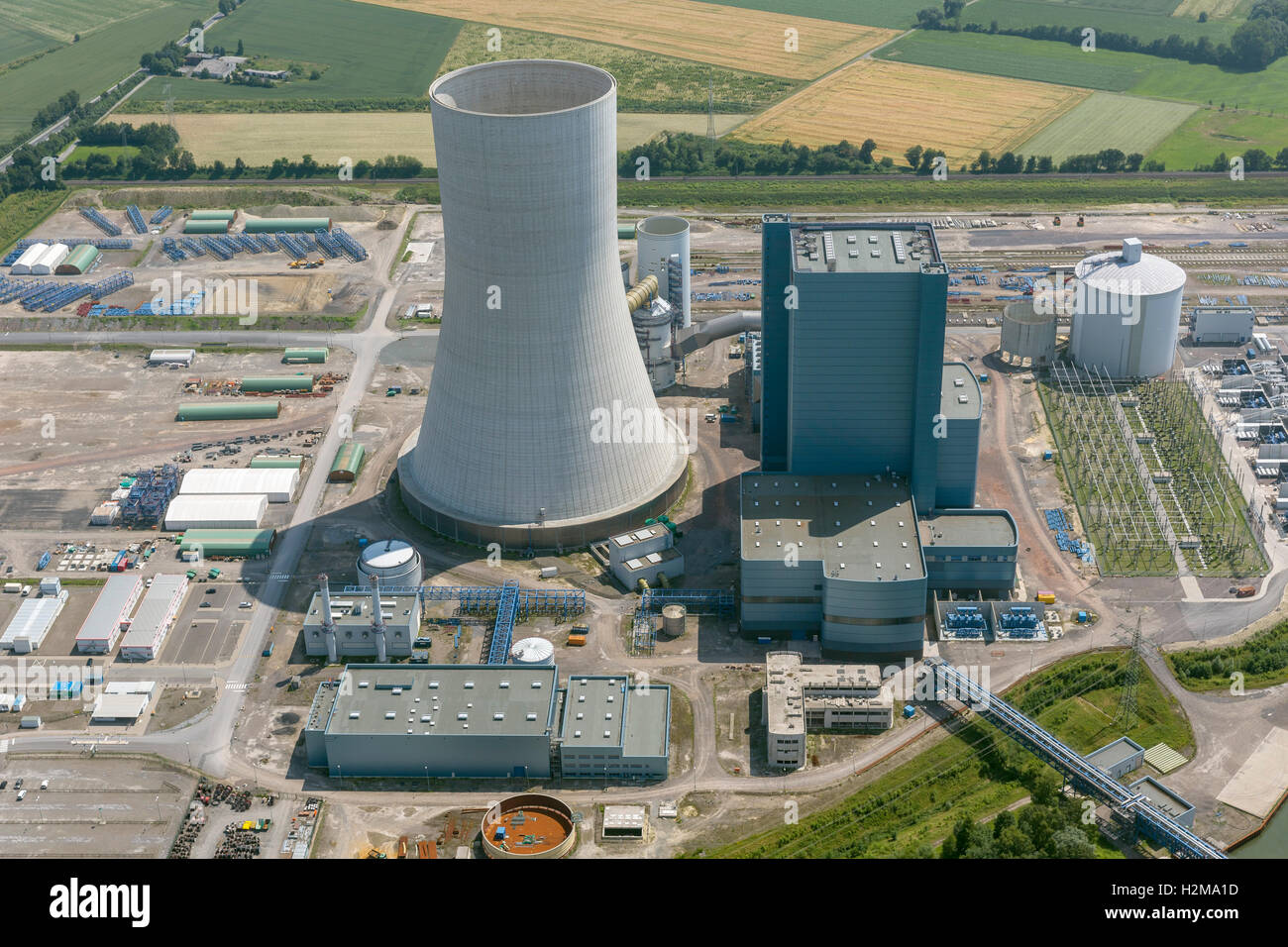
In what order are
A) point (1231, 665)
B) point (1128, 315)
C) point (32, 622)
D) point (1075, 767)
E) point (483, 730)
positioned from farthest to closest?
point (1128, 315) < point (32, 622) < point (1231, 665) < point (483, 730) < point (1075, 767)

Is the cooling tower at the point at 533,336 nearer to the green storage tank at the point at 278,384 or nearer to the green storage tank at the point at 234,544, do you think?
the green storage tank at the point at 234,544

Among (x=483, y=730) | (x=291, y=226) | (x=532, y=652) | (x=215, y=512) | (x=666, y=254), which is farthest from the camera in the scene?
(x=291, y=226)

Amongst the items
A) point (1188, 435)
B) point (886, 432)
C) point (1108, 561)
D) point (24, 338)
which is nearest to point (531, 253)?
point (886, 432)

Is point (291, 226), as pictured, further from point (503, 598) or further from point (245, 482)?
point (503, 598)

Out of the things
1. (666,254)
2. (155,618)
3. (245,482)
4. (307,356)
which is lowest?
(155,618)

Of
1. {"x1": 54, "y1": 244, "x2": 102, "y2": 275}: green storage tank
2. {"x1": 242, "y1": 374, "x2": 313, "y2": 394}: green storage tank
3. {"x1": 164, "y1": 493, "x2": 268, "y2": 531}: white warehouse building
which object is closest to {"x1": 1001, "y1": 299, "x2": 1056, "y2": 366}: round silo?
{"x1": 242, "y1": 374, "x2": 313, "y2": 394}: green storage tank

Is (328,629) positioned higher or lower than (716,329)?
lower

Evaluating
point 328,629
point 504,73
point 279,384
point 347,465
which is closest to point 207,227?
point 279,384
